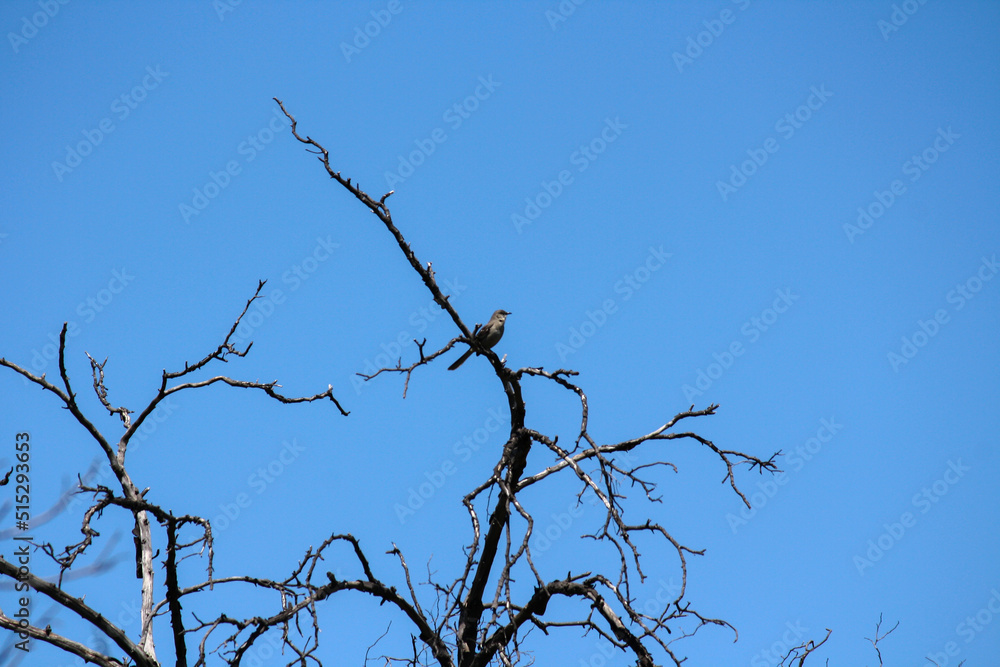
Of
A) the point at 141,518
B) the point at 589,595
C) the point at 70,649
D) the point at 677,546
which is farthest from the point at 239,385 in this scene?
the point at 677,546

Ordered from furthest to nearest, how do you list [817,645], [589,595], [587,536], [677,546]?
[817,645], [589,595], [677,546], [587,536]

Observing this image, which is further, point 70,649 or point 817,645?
point 817,645

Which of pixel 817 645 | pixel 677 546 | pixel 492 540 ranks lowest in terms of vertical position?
pixel 817 645

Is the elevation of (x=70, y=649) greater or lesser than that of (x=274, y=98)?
lesser

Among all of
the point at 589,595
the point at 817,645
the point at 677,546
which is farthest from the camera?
the point at 817,645

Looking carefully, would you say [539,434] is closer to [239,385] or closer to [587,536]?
[587,536]

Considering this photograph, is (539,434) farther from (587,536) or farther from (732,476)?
(732,476)

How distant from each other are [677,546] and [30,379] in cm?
390

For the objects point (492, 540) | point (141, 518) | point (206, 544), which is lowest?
point (492, 540)

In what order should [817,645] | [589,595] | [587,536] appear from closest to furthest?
1. [587,536]
2. [589,595]
3. [817,645]

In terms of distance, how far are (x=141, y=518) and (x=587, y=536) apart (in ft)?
9.43

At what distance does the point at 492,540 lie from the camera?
210 inches

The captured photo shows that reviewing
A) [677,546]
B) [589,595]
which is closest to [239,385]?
[589,595]

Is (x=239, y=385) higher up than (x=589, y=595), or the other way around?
(x=239, y=385)
